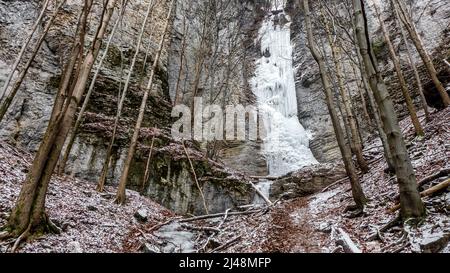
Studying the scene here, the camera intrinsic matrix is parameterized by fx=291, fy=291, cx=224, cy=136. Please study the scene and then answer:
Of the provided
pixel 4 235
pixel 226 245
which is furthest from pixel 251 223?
pixel 4 235

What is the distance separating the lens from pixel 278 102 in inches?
939

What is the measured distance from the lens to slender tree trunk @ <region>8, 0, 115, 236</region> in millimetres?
4625

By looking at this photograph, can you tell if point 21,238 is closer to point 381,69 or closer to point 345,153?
point 345,153

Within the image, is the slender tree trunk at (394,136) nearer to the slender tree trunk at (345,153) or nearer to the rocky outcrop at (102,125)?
the slender tree trunk at (345,153)

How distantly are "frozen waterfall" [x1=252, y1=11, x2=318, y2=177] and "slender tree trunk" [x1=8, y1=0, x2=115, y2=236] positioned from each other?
447 inches

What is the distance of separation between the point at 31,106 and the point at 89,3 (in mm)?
7741

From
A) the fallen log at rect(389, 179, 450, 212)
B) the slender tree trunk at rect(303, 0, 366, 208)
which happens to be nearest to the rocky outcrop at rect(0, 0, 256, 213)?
the slender tree trunk at rect(303, 0, 366, 208)

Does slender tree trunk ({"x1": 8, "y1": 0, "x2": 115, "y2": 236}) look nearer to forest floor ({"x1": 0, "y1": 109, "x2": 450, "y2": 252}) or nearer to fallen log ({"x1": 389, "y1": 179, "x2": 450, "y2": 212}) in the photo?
forest floor ({"x1": 0, "y1": 109, "x2": 450, "y2": 252})

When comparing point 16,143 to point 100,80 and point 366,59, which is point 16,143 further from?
point 366,59

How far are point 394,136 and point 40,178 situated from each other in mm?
5694

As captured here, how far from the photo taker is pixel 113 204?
26.8ft
